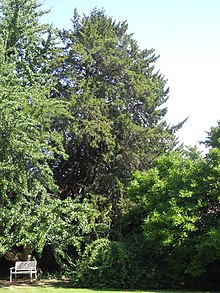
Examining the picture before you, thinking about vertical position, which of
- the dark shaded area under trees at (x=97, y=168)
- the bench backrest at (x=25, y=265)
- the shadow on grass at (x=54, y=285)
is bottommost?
the shadow on grass at (x=54, y=285)

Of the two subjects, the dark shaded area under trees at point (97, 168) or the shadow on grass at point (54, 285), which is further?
the dark shaded area under trees at point (97, 168)

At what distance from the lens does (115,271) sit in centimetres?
1302

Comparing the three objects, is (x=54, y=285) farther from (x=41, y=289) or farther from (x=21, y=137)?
(x=21, y=137)

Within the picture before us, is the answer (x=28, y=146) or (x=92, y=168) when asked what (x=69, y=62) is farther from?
(x=28, y=146)

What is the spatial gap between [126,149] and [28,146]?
19.5 feet

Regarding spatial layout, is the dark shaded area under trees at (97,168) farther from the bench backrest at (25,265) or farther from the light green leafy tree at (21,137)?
the bench backrest at (25,265)

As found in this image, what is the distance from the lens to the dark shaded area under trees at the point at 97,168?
1230cm

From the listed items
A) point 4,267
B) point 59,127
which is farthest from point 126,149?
point 4,267

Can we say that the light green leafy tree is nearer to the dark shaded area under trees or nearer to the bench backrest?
the dark shaded area under trees

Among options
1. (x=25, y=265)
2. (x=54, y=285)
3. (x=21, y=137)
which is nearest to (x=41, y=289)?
(x=54, y=285)

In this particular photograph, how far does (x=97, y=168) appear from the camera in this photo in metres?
17.3

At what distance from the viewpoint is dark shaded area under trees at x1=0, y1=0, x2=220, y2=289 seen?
12.3m

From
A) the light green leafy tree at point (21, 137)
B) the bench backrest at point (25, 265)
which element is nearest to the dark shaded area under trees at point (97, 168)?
the light green leafy tree at point (21, 137)

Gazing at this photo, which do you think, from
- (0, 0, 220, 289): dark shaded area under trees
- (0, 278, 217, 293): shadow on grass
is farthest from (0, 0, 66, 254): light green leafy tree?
(0, 278, 217, 293): shadow on grass
